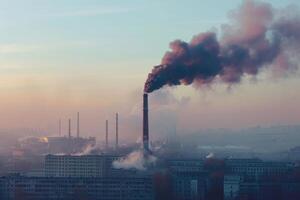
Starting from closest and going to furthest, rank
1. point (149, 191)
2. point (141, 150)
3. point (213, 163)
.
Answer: point (149, 191)
point (141, 150)
point (213, 163)

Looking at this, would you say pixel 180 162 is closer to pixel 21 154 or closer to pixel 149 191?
pixel 149 191

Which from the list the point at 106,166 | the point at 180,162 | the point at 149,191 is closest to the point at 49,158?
the point at 106,166

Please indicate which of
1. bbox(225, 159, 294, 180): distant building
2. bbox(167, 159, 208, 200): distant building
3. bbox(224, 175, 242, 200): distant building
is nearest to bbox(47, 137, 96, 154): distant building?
bbox(225, 159, 294, 180): distant building

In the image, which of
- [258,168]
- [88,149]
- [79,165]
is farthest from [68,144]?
[258,168]

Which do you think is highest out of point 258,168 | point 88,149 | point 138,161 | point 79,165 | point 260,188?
point 88,149

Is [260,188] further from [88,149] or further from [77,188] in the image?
[88,149]

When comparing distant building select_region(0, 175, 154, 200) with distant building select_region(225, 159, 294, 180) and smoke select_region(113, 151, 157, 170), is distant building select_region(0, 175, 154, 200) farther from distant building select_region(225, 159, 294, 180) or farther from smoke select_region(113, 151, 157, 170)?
distant building select_region(225, 159, 294, 180)
